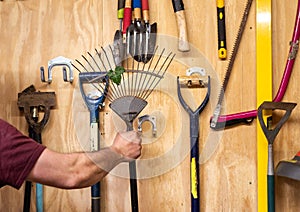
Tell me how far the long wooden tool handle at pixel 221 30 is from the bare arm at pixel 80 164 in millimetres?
535

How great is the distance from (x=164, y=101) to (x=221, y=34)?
343 mm

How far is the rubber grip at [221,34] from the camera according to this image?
5.41 feet

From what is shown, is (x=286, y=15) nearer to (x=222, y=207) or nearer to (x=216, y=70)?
(x=216, y=70)

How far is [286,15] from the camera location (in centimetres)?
164

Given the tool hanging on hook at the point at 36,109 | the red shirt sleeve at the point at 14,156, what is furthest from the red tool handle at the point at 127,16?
the red shirt sleeve at the point at 14,156

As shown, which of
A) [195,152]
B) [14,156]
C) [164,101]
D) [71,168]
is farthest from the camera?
[164,101]

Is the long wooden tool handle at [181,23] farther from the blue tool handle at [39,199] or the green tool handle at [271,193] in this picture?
the blue tool handle at [39,199]

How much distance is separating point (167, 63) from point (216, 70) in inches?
7.7

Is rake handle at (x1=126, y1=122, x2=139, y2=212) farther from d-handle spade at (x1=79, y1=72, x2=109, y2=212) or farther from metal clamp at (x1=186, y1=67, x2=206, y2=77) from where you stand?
metal clamp at (x1=186, y1=67, x2=206, y2=77)

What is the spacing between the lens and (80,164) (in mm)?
1221

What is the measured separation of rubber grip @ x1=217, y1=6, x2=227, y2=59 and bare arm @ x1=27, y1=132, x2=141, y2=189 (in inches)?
21.0

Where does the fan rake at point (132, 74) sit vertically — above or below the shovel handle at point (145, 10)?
below

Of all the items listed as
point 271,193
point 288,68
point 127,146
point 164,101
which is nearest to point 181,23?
point 164,101

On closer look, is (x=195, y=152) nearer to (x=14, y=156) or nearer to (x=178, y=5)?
(x=178, y=5)
